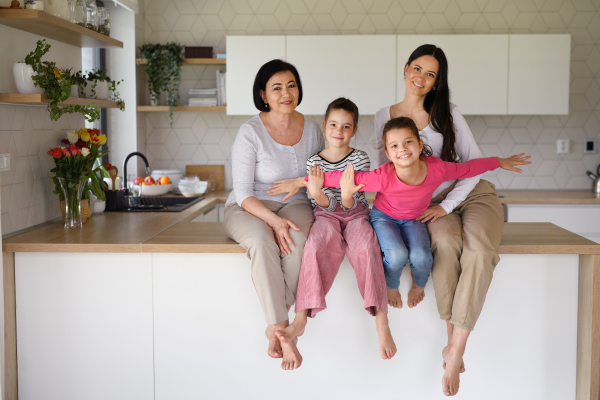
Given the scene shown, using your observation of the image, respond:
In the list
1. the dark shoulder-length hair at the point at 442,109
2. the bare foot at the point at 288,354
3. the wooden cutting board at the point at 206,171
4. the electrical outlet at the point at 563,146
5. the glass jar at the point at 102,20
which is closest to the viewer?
the bare foot at the point at 288,354

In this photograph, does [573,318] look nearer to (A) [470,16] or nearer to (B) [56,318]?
(B) [56,318]

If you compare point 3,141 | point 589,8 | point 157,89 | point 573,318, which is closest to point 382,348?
point 573,318

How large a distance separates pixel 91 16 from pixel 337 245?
1507 mm

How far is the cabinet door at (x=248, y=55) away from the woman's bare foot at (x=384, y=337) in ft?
6.80

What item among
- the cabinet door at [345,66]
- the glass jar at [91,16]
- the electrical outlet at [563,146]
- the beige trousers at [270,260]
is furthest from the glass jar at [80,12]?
the electrical outlet at [563,146]

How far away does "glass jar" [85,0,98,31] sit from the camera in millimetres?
2398

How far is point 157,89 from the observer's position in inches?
151

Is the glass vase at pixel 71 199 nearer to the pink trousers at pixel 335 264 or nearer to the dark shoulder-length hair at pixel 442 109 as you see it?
the pink trousers at pixel 335 264

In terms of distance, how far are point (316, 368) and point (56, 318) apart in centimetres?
100

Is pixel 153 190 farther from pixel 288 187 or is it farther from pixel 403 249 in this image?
Result: pixel 403 249

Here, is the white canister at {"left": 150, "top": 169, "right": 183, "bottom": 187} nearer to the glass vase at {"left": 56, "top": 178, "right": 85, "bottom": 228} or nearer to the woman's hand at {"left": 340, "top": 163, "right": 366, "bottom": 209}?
the glass vase at {"left": 56, "top": 178, "right": 85, "bottom": 228}

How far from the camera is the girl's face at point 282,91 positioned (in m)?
2.25

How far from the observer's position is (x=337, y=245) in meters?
1.94

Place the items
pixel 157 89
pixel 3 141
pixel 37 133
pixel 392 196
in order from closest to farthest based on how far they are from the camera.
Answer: pixel 392 196 → pixel 3 141 → pixel 37 133 → pixel 157 89
